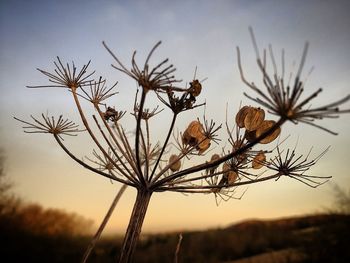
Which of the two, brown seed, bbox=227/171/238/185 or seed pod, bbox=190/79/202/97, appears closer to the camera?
seed pod, bbox=190/79/202/97

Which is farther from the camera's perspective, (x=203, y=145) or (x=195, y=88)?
(x=203, y=145)

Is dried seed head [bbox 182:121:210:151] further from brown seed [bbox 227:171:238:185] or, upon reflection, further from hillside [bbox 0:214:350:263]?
hillside [bbox 0:214:350:263]

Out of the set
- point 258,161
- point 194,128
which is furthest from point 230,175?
point 194,128

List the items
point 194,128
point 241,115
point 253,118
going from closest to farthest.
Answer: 1. point 253,118
2. point 241,115
3. point 194,128

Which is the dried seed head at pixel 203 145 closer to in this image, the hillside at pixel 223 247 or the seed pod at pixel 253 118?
the seed pod at pixel 253 118

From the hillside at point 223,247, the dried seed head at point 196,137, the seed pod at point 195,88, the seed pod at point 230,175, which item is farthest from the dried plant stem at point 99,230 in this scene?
the hillside at point 223,247

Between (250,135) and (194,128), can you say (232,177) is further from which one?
(194,128)

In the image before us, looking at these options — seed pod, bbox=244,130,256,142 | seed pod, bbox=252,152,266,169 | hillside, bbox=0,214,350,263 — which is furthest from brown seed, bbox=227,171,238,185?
hillside, bbox=0,214,350,263
